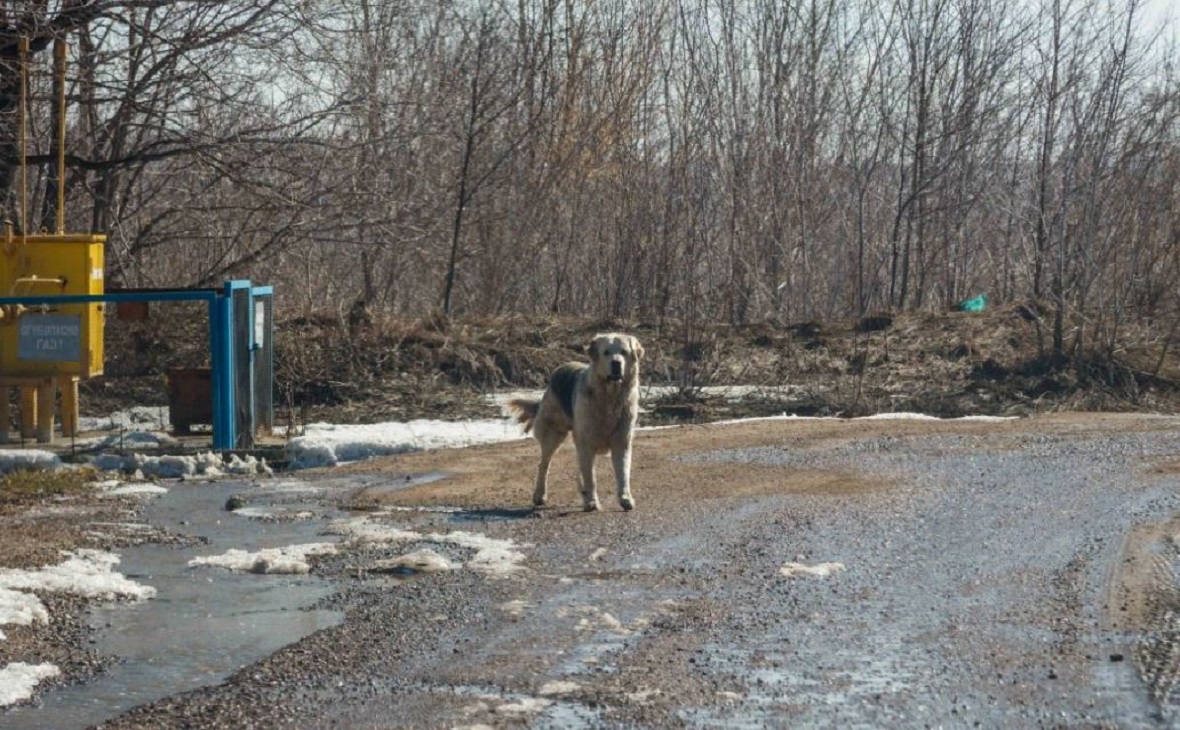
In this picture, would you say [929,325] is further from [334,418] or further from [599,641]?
[599,641]

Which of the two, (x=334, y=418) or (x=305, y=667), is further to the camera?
(x=334, y=418)

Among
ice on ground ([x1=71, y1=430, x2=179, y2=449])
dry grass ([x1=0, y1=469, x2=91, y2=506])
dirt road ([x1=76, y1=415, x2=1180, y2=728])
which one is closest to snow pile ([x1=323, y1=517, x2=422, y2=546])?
dirt road ([x1=76, y1=415, x2=1180, y2=728])

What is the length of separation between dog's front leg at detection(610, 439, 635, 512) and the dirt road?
0.59 ft

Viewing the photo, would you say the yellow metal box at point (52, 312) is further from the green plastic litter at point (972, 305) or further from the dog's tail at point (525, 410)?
the green plastic litter at point (972, 305)

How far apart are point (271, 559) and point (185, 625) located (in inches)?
60.8

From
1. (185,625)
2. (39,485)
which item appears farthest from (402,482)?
(185,625)

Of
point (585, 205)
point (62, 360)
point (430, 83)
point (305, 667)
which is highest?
point (430, 83)

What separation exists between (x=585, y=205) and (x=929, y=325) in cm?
716

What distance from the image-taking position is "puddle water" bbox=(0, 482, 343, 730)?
6.24 m

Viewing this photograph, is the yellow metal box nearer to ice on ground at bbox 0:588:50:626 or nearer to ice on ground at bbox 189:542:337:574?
ice on ground at bbox 189:542:337:574

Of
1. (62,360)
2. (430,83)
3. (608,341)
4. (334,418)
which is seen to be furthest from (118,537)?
(430,83)

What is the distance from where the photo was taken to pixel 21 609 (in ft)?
24.7

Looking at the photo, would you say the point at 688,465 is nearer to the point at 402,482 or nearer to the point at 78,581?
the point at 402,482

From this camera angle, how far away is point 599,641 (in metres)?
7.07
